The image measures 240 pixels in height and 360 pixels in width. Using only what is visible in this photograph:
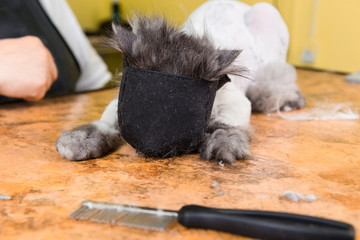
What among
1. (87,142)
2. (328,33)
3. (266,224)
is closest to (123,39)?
(87,142)

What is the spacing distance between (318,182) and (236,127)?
0.90 ft

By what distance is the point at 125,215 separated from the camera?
65cm

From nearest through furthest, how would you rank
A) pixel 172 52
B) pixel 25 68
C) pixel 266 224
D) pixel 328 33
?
1. pixel 266 224
2. pixel 172 52
3. pixel 25 68
4. pixel 328 33

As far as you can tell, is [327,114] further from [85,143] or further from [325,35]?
[325,35]

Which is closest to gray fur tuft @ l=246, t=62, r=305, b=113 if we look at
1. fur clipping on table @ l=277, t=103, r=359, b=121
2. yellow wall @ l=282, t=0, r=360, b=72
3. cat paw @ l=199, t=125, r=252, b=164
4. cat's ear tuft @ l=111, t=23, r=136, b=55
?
fur clipping on table @ l=277, t=103, r=359, b=121

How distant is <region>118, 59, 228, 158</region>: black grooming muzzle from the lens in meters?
0.81

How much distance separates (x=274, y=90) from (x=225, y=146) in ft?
2.03

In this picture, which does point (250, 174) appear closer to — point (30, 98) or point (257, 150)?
point (257, 150)

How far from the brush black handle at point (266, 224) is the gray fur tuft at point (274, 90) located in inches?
34.7

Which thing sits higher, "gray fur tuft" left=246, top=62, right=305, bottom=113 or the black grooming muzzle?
the black grooming muzzle

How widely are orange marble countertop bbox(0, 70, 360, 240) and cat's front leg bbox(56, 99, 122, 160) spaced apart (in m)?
0.02

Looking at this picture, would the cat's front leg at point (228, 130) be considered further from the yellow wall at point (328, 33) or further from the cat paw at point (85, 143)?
the yellow wall at point (328, 33)

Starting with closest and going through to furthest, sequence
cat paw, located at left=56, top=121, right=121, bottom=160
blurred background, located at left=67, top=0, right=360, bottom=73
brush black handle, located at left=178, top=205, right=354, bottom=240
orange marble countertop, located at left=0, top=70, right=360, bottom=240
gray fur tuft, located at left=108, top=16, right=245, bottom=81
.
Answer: brush black handle, located at left=178, top=205, right=354, bottom=240 < orange marble countertop, located at left=0, top=70, right=360, bottom=240 < gray fur tuft, located at left=108, top=16, right=245, bottom=81 < cat paw, located at left=56, top=121, right=121, bottom=160 < blurred background, located at left=67, top=0, right=360, bottom=73

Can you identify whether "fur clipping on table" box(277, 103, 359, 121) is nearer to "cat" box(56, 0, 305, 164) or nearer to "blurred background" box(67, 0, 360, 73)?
"cat" box(56, 0, 305, 164)
